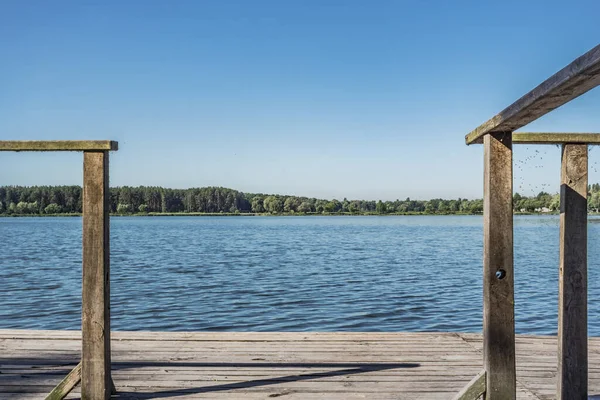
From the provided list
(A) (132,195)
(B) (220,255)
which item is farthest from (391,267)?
(A) (132,195)

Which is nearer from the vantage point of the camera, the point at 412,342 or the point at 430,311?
the point at 412,342

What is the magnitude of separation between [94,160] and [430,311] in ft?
34.5

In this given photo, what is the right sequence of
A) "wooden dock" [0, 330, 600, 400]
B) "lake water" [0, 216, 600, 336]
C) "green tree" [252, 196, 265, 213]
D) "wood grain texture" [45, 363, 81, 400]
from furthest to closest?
"green tree" [252, 196, 265, 213]
"lake water" [0, 216, 600, 336]
"wooden dock" [0, 330, 600, 400]
"wood grain texture" [45, 363, 81, 400]

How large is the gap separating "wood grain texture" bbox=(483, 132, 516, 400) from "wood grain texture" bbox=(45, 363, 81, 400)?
8.00 ft

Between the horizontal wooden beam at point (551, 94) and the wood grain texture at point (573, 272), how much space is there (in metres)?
0.48

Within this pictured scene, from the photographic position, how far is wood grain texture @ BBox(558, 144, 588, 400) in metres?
3.26

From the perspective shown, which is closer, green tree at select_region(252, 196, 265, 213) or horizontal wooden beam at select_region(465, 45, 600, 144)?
horizontal wooden beam at select_region(465, 45, 600, 144)

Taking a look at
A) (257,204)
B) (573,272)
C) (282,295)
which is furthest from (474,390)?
(257,204)

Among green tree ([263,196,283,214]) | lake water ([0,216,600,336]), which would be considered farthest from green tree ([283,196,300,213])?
lake water ([0,216,600,336])

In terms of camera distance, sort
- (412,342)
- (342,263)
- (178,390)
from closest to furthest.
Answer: (178,390), (412,342), (342,263)

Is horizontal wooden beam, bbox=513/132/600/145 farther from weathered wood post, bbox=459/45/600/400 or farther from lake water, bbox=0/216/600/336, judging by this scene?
lake water, bbox=0/216/600/336

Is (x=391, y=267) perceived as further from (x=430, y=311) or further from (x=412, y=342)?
(x=412, y=342)

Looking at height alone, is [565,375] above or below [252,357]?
above

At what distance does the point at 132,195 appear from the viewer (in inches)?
4176
